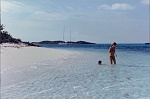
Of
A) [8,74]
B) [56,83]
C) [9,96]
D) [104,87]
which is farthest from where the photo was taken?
[8,74]

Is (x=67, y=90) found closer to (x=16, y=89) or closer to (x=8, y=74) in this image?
(x=16, y=89)

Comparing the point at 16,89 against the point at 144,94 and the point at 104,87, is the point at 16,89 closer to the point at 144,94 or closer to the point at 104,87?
the point at 104,87

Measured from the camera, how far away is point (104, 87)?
10680mm

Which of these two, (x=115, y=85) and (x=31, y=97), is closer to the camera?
(x=31, y=97)

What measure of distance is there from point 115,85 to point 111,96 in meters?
2.30

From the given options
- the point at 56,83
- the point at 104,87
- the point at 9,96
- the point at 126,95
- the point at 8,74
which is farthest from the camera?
the point at 8,74

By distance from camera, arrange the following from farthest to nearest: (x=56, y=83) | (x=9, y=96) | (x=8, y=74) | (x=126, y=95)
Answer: (x=8, y=74) < (x=56, y=83) < (x=126, y=95) < (x=9, y=96)

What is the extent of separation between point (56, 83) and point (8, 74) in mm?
2788

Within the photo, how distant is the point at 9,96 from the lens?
8.50 meters

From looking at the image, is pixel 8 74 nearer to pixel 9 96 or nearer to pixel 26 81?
pixel 26 81

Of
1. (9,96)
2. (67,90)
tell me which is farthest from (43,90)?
(9,96)

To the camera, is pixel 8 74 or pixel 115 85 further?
pixel 8 74

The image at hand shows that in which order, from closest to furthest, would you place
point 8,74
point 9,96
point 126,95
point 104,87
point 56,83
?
point 9,96, point 126,95, point 104,87, point 56,83, point 8,74

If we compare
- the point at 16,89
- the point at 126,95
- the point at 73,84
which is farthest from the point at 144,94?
the point at 16,89
